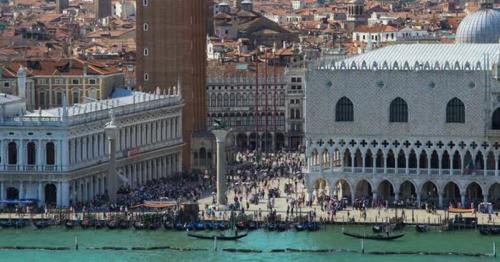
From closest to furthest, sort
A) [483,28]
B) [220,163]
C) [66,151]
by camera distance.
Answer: [220,163] < [66,151] < [483,28]

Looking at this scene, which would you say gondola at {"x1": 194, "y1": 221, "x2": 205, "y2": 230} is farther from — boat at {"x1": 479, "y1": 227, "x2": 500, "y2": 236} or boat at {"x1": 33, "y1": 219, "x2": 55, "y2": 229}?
boat at {"x1": 479, "y1": 227, "x2": 500, "y2": 236}

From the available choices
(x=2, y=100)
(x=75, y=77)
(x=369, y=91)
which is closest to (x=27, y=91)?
(x=75, y=77)

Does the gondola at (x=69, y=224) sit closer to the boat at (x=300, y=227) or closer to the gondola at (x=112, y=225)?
the gondola at (x=112, y=225)

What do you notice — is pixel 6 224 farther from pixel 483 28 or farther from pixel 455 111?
pixel 483 28

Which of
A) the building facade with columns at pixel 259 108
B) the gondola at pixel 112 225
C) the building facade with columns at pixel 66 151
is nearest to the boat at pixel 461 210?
the gondola at pixel 112 225

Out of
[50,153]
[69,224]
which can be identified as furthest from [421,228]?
[50,153]

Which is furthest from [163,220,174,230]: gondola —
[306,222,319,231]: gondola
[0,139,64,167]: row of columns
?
[0,139,64,167]: row of columns

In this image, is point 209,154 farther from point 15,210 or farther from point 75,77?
point 15,210
